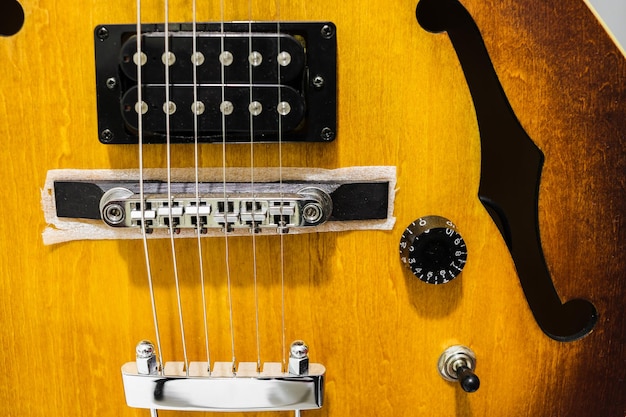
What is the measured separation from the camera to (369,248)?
591 millimetres

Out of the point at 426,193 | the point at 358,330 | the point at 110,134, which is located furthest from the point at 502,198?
the point at 110,134

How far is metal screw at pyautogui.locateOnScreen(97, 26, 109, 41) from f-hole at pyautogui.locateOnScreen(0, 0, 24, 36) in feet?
0.25

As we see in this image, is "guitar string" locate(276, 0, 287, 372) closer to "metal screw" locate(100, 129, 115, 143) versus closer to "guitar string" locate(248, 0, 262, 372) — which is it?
"guitar string" locate(248, 0, 262, 372)

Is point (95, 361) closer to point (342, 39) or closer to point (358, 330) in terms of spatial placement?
point (358, 330)

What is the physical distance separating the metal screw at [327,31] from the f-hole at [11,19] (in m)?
0.29

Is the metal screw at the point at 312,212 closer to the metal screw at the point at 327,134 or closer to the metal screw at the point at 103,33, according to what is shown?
the metal screw at the point at 327,134

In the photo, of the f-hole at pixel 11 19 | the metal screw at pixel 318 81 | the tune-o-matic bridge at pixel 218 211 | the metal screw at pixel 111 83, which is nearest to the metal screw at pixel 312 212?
the tune-o-matic bridge at pixel 218 211

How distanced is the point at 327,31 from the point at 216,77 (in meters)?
0.12

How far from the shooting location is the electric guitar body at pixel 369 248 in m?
0.55

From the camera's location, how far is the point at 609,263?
1.96ft

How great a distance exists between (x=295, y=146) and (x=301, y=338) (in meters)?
0.21

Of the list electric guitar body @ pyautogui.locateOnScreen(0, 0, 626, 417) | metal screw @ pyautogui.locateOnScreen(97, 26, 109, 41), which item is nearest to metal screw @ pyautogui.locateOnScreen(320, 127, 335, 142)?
electric guitar body @ pyautogui.locateOnScreen(0, 0, 626, 417)

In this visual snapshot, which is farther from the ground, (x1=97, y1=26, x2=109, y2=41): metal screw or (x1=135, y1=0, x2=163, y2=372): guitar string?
(x1=97, y1=26, x2=109, y2=41): metal screw

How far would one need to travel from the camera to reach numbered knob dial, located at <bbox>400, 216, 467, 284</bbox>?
0.57 metres
